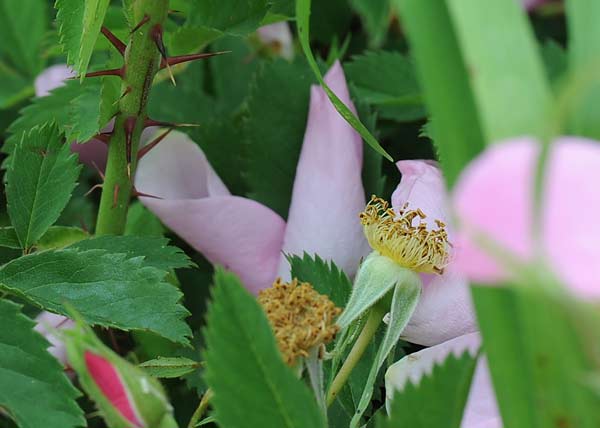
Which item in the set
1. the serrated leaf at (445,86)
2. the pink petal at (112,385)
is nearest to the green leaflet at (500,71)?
the serrated leaf at (445,86)

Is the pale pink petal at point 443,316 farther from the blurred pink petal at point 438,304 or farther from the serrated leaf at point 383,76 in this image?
the serrated leaf at point 383,76

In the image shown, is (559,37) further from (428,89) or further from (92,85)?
(428,89)

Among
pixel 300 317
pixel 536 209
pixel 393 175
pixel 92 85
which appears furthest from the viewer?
pixel 393 175

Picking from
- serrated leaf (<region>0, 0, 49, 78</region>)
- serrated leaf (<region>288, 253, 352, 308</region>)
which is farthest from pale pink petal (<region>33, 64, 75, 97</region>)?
serrated leaf (<region>288, 253, 352, 308</region>)

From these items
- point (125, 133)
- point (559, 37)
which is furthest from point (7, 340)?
point (559, 37)

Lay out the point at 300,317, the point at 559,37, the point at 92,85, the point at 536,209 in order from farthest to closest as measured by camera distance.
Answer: the point at 559,37 → the point at 92,85 → the point at 300,317 → the point at 536,209

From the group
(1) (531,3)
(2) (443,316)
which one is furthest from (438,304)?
(1) (531,3)

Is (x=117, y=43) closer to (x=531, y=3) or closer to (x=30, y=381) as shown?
(x=30, y=381)
